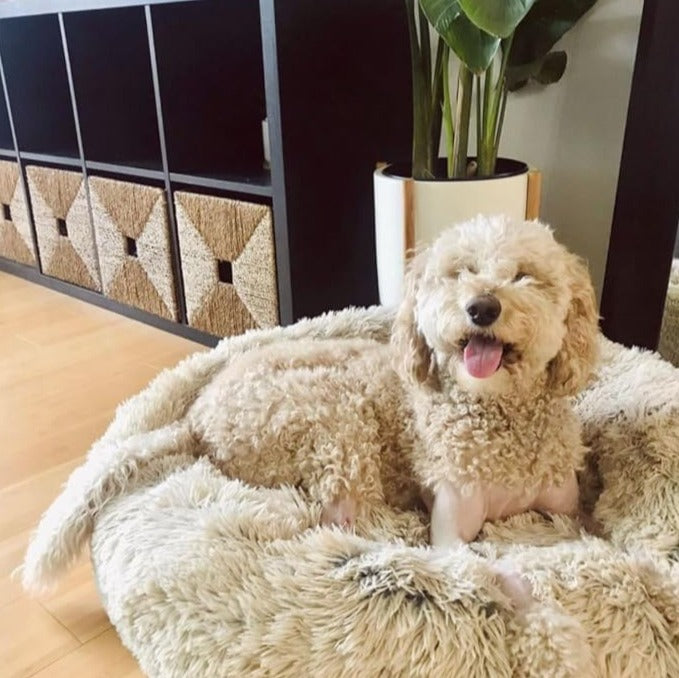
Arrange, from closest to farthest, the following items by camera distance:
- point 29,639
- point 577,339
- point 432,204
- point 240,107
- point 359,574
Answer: point 359,574 < point 577,339 < point 29,639 < point 432,204 < point 240,107

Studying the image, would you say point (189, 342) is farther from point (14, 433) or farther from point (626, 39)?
point (626, 39)

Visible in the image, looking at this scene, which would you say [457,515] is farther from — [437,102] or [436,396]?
[437,102]

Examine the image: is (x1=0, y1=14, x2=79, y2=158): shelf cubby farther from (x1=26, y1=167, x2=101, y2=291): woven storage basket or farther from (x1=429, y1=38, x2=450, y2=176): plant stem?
(x1=429, y1=38, x2=450, y2=176): plant stem

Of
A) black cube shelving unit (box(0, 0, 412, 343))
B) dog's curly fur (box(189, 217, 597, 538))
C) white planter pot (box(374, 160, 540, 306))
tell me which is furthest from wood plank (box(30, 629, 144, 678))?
black cube shelving unit (box(0, 0, 412, 343))

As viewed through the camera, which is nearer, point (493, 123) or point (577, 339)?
point (577, 339)

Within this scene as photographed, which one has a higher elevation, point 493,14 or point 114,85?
point 493,14

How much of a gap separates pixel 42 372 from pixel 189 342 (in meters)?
0.35

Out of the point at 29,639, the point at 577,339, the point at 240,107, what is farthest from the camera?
the point at 240,107

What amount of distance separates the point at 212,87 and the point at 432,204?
0.80 m

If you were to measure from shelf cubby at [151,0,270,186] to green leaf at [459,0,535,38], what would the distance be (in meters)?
0.64

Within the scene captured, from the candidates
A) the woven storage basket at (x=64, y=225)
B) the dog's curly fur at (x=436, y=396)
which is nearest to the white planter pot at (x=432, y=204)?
the dog's curly fur at (x=436, y=396)

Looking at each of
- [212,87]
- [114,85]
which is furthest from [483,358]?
[114,85]

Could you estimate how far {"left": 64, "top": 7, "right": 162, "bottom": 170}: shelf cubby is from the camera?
1961mm

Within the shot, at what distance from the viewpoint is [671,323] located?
139 centimetres
